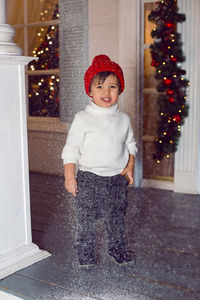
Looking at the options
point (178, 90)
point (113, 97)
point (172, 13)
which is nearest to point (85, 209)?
point (113, 97)

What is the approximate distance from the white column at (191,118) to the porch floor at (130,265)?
329mm

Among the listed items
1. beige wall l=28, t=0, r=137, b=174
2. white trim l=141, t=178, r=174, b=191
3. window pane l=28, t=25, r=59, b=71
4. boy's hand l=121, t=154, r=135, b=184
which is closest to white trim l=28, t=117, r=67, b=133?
beige wall l=28, t=0, r=137, b=174

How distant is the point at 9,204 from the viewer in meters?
1.77

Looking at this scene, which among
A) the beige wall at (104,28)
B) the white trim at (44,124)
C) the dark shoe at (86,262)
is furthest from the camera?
the white trim at (44,124)

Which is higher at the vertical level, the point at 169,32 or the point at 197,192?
the point at 169,32

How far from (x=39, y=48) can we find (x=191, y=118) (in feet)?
5.29

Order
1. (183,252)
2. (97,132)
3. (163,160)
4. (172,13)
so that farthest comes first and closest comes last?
Answer: (163,160), (172,13), (183,252), (97,132)

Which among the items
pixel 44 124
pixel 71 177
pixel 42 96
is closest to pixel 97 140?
pixel 71 177

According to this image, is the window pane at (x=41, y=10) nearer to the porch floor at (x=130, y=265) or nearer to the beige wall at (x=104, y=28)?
the beige wall at (x=104, y=28)

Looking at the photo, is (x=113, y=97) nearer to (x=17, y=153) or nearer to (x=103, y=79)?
(x=103, y=79)

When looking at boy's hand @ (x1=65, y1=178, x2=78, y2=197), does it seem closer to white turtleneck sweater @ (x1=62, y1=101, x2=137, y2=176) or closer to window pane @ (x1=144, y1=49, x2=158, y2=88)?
white turtleneck sweater @ (x1=62, y1=101, x2=137, y2=176)

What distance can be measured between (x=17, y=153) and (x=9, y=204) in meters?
0.22

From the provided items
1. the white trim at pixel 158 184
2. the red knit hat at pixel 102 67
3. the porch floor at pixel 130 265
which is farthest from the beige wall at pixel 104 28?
the red knit hat at pixel 102 67

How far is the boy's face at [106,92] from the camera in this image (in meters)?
1.74
